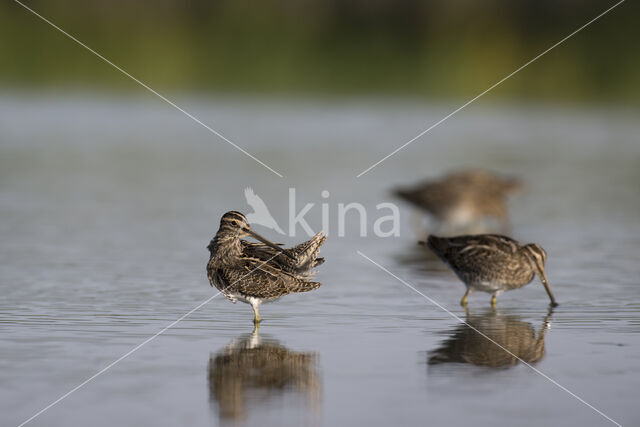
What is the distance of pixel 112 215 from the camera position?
16.2 m

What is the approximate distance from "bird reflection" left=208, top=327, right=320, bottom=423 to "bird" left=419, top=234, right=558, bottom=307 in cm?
254

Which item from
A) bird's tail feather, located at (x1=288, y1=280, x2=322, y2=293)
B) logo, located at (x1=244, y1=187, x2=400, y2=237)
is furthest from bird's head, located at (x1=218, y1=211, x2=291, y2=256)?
logo, located at (x1=244, y1=187, x2=400, y2=237)

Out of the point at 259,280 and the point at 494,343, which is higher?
the point at 259,280

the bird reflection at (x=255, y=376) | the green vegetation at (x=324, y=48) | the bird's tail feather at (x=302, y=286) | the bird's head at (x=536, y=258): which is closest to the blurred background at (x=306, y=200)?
the bird reflection at (x=255, y=376)

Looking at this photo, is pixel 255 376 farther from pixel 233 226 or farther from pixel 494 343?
pixel 233 226

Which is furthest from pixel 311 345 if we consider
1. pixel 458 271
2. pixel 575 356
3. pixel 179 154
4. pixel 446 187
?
pixel 179 154

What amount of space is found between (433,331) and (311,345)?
113 cm

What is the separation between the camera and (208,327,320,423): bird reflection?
714cm

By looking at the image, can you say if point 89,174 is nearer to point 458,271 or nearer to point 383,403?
point 458,271

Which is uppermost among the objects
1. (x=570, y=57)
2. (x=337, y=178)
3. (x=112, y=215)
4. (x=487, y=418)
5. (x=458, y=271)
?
(x=570, y=57)

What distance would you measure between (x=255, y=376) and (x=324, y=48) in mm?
33070

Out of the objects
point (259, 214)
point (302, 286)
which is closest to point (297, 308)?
point (302, 286)

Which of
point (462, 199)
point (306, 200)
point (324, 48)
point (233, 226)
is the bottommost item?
point (233, 226)

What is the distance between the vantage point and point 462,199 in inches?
642
